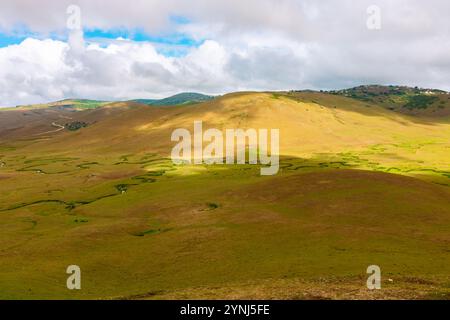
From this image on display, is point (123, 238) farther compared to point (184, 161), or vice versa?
point (184, 161)

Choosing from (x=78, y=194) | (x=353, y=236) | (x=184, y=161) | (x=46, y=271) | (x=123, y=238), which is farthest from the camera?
(x=184, y=161)

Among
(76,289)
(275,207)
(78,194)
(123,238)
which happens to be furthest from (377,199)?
(78,194)

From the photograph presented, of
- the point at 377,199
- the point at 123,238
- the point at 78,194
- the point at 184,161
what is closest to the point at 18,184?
the point at 78,194

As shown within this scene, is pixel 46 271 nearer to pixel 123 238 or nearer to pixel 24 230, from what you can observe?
pixel 123 238

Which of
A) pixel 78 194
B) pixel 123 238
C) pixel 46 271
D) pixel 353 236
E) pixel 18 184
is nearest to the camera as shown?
pixel 46 271
